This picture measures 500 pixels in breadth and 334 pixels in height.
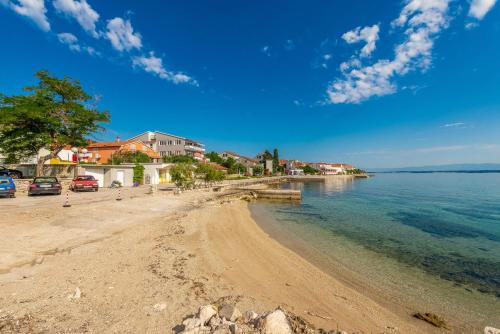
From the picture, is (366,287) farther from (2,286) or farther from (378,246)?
(2,286)

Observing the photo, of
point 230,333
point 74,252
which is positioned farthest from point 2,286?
point 230,333

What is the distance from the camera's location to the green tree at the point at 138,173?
3825 cm

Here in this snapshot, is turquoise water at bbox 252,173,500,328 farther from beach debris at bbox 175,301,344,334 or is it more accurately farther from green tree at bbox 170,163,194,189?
green tree at bbox 170,163,194,189

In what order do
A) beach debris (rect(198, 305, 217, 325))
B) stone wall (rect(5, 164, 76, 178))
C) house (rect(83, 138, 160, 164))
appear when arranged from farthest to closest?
house (rect(83, 138, 160, 164)) < stone wall (rect(5, 164, 76, 178)) < beach debris (rect(198, 305, 217, 325))

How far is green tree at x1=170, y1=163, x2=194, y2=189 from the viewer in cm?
3108

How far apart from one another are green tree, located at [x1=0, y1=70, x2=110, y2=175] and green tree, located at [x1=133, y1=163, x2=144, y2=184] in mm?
8245

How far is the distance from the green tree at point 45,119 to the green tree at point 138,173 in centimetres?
825

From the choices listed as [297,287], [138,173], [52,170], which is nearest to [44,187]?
[52,170]

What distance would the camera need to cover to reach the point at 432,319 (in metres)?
6.46

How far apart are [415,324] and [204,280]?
6.05 metres

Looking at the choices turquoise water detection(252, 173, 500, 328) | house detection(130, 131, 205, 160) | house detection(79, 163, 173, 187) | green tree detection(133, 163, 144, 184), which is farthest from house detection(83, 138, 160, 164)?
turquoise water detection(252, 173, 500, 328)

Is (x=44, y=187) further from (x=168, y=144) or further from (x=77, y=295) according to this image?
(x=168, y=144)

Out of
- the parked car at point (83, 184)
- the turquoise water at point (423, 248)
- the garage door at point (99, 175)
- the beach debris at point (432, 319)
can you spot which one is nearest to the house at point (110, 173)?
the garage door at point (99, 175)

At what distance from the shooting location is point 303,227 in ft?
60.8
